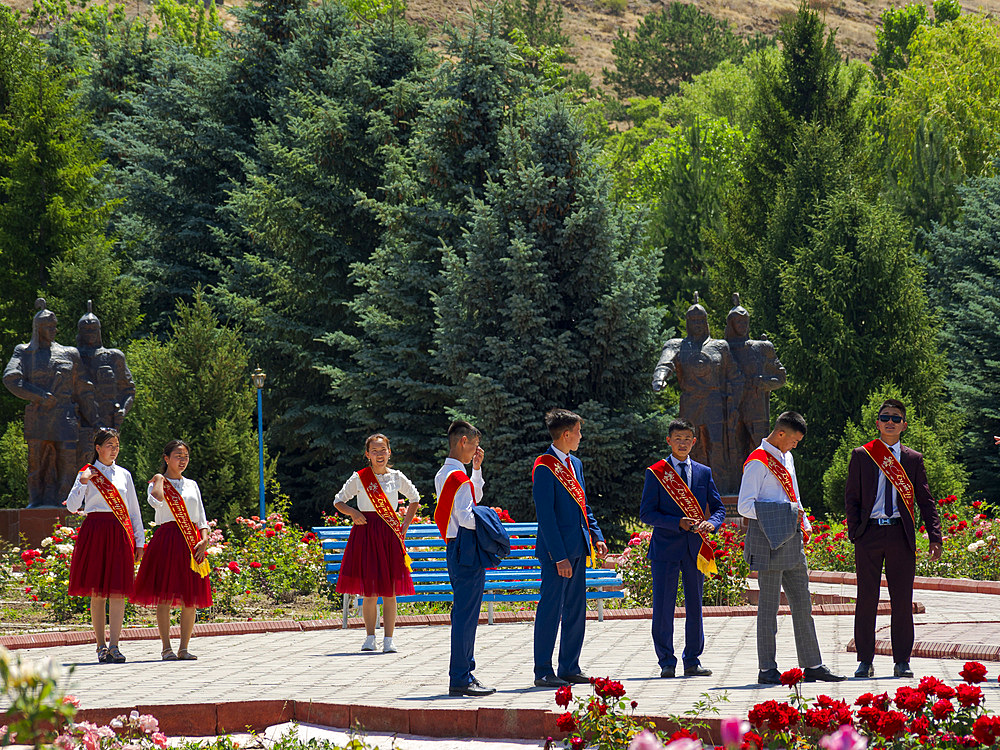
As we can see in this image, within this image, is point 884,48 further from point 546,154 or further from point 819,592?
point 819,592

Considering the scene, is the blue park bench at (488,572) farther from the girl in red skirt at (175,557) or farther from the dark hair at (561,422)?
the dark hair at (561,422)

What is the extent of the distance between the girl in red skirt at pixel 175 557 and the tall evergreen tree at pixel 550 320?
1058cm

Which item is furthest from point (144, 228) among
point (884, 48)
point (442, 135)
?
point (884, 48)

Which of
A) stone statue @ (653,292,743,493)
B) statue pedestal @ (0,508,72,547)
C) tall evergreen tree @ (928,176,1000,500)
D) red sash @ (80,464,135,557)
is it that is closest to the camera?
red sash @ (80,464,135,557)

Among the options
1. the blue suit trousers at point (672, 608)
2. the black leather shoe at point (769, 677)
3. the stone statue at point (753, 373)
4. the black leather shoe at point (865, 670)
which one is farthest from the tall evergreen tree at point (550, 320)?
the black leather shoe at point (769, 677)

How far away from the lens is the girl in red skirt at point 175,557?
31.4 ft

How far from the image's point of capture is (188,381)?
1955 cm

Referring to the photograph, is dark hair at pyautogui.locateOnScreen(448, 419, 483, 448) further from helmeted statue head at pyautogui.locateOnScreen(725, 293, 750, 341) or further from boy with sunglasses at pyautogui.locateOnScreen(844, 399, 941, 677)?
helmeted statue head at pyautogui.locateOnScreen(725, 293, 750, 341)

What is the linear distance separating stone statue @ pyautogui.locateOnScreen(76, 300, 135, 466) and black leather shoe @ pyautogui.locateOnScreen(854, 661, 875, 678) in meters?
12.4

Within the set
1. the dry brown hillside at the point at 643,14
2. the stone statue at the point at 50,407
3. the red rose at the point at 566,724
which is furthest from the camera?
the dry brown hillside at the point at 643,14

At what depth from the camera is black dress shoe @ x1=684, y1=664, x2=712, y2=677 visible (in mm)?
8008

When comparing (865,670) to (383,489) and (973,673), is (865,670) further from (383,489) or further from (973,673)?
(383,489)

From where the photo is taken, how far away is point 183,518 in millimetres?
9648

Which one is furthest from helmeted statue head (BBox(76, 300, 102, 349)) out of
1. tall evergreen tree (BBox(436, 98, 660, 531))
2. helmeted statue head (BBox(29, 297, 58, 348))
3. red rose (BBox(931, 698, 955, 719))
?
red rose (BBox(931, 698, 955, 719))
